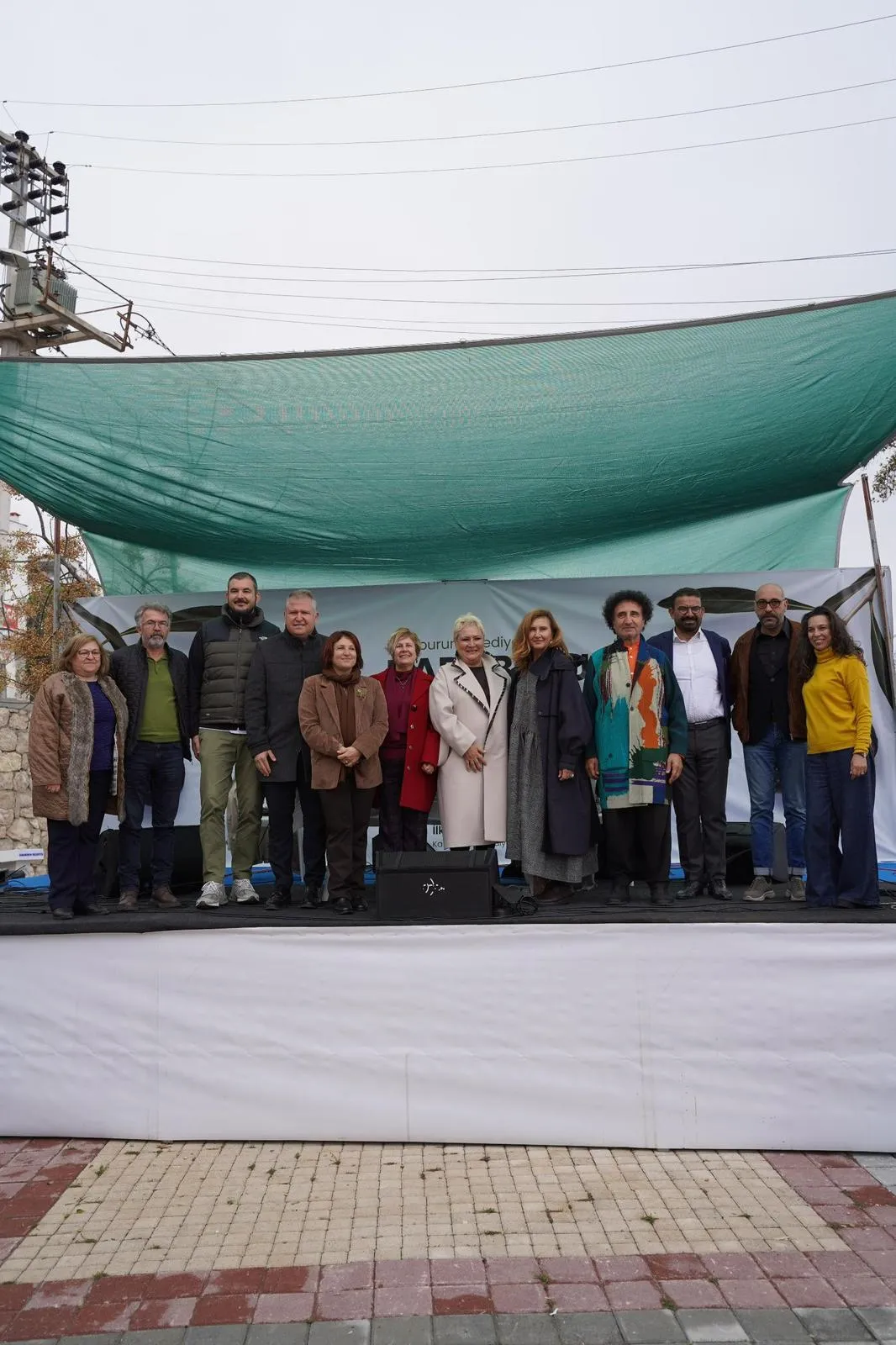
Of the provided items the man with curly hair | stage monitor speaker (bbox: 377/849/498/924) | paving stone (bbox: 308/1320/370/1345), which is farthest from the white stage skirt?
paving stone (bbox: 308/1320/370/1345)

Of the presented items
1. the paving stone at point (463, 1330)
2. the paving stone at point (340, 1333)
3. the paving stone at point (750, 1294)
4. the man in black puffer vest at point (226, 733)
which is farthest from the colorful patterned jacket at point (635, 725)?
the paving stone at point (340, 1333)

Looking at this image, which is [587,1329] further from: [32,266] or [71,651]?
[32,266]

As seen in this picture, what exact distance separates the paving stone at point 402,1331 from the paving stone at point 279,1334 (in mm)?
149

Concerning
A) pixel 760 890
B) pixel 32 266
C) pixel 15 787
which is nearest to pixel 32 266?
pixel 32 266

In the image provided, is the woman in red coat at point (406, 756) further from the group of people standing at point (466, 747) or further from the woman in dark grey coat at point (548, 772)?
the woman in dark grey coat at point (548, 772)

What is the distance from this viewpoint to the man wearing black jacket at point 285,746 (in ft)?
12.9

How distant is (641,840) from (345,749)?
113 centimetres

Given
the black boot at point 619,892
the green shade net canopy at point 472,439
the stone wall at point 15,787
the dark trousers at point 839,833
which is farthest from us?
the stone wall at point 15,787

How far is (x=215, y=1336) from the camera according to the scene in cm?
214

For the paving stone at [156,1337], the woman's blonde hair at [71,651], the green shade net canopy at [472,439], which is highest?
the green shade net canopy at [472,439]

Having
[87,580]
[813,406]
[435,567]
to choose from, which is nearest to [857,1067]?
[813,406]

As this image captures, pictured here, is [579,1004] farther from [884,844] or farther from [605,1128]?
[884,844]

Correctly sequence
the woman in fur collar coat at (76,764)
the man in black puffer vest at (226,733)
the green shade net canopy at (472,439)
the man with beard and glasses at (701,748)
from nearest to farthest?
the woman in fur collar coat at (76,764)
the green shade net canopy at (472,439)
the man with beard and glasses at (701,748)
the man in black puffer vest at (226,733)

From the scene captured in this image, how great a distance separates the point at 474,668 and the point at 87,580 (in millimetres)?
10636
